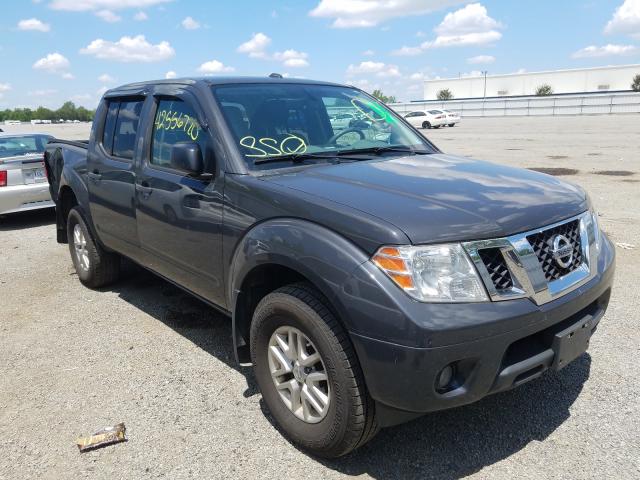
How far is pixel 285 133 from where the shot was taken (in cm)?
353

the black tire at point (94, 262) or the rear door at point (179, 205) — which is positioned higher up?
the rear door at point (179, 205)

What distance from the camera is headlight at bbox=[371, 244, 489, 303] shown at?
2.27m

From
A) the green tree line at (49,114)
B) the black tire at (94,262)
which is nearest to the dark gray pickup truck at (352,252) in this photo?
the black tire at (94,262)

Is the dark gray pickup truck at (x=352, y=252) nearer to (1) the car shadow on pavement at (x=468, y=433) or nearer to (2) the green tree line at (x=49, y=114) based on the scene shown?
(1) the car shadow on pavement at (x=468, y=433)

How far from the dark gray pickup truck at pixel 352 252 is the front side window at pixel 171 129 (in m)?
0.01

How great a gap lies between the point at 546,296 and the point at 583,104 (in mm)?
53507

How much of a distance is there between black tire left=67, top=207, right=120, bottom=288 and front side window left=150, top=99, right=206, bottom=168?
1.69 meters

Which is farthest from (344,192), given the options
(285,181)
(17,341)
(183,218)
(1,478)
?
(17,341)

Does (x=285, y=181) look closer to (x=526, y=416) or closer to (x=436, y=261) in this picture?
(x=436, y=261)

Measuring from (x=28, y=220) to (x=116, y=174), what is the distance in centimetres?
619

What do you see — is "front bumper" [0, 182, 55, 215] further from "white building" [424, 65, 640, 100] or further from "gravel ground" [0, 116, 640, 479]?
"white building" [424, 65, 640, 100]

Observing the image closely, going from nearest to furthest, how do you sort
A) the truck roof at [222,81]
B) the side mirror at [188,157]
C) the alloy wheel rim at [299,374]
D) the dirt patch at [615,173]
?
the alloy wheel rim at [299,374] < the side mirror at [188,157] < the truck roof at [222,81] < the dirt patch at [615,173]

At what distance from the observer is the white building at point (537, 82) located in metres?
96.8

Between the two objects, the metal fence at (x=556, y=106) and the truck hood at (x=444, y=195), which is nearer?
the truck hood at (x=444, y=195)
